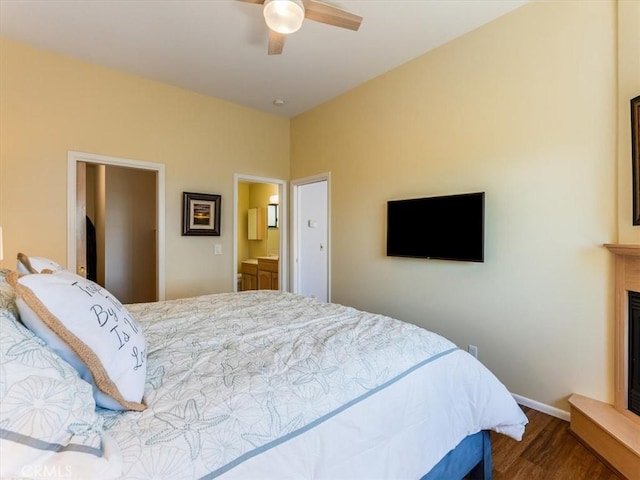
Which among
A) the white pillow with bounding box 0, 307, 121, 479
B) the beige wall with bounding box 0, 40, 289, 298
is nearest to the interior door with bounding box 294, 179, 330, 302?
the beige wall with bounding box 0, 40, 289, 298

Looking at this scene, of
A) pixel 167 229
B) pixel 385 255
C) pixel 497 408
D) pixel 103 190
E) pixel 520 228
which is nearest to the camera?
pixel 497 408

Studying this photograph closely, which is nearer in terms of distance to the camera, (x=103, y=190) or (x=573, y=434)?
(x=573, y=434)

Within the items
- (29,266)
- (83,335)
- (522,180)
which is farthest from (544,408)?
(29,266)

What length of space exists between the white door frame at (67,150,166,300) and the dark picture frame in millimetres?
3904

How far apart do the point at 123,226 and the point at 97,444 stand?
4175 millimetres

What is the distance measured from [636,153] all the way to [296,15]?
6.96 ft

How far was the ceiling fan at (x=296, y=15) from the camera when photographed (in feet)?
5.81

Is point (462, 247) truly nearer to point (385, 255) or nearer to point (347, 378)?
point (385, 255)

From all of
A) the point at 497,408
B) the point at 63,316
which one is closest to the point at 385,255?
the point at 497,408

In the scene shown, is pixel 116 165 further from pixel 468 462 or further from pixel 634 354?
pixel 634 354

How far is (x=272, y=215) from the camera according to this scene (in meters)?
5.66

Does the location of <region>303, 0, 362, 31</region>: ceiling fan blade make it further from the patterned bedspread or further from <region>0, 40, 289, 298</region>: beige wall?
<region>0, 40, 289, 298</region>: beige wall

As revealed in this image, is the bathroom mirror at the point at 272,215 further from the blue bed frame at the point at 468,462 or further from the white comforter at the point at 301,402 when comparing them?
the blue bed frame at the point at 468,462

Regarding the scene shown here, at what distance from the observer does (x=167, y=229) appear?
11.4 ft
